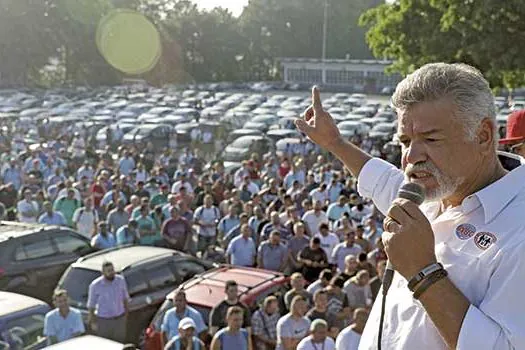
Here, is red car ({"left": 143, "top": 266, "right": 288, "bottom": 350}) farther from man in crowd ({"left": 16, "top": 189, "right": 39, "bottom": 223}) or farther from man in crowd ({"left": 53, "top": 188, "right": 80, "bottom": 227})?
man in crowd ({"left": 16, "top": 189, "right": 39, "bottom": 223})

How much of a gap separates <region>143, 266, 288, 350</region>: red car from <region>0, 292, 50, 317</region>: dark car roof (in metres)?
1.21

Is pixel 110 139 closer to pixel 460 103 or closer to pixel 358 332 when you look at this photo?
pixel 358 332

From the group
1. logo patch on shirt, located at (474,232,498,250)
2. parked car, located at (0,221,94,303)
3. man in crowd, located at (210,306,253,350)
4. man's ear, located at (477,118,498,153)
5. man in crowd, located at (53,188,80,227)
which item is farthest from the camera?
man in crowd, located at (53,188,80,227)

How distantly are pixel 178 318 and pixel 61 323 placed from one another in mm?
1211

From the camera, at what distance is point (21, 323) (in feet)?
25.9

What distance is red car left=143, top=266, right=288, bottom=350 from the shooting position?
8719mm

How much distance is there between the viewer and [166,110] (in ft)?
133

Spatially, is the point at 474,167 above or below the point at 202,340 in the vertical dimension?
above

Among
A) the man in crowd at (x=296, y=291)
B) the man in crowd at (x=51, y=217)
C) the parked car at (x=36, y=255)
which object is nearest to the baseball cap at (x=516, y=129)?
the man in crowd at (x=296, y=291)

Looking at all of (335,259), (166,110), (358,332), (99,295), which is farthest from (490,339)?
(166,110)

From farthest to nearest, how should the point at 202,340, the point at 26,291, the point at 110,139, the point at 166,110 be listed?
the point at 166,110
the point at 110,139
the point at 26,291
the point at 202,340

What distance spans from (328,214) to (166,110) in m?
27.6

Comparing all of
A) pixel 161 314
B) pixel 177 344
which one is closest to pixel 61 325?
pixel 161 314

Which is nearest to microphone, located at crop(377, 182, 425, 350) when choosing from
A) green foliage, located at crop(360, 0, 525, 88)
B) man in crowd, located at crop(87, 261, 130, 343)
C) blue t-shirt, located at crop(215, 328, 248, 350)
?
blue t-shirt, located at crop(215, 328, 248, 350)
